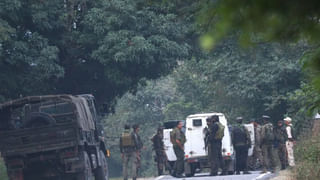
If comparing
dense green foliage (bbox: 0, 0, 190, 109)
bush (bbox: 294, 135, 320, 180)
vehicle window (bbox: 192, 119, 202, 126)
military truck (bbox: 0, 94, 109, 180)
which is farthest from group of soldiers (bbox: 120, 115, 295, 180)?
bush (bbox: 294, 135, 320, 180)

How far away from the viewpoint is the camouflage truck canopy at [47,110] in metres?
16.8

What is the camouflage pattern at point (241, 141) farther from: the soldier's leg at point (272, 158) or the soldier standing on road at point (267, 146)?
the soldier's leg at point (272, 158)

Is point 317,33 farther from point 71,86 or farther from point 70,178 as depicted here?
point 71,86

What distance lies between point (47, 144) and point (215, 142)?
6.84 m

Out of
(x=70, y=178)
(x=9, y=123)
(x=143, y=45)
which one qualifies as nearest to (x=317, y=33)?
(x=70, y=178)

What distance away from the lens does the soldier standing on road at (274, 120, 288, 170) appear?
2247 cm

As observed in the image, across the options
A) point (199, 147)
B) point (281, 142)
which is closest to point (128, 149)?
point (199, 147)

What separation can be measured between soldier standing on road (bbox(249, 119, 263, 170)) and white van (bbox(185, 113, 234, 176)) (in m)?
0.89

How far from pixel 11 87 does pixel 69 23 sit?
324 cm

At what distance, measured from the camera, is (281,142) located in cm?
2270

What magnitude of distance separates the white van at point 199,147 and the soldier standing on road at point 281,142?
1507mm

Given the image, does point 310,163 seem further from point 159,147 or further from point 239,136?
point 159,147

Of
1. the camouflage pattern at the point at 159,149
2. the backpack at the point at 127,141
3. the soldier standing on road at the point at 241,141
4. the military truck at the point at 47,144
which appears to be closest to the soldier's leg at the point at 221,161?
the soldier standing on road at the point at 241,141

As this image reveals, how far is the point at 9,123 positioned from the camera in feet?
57.5
